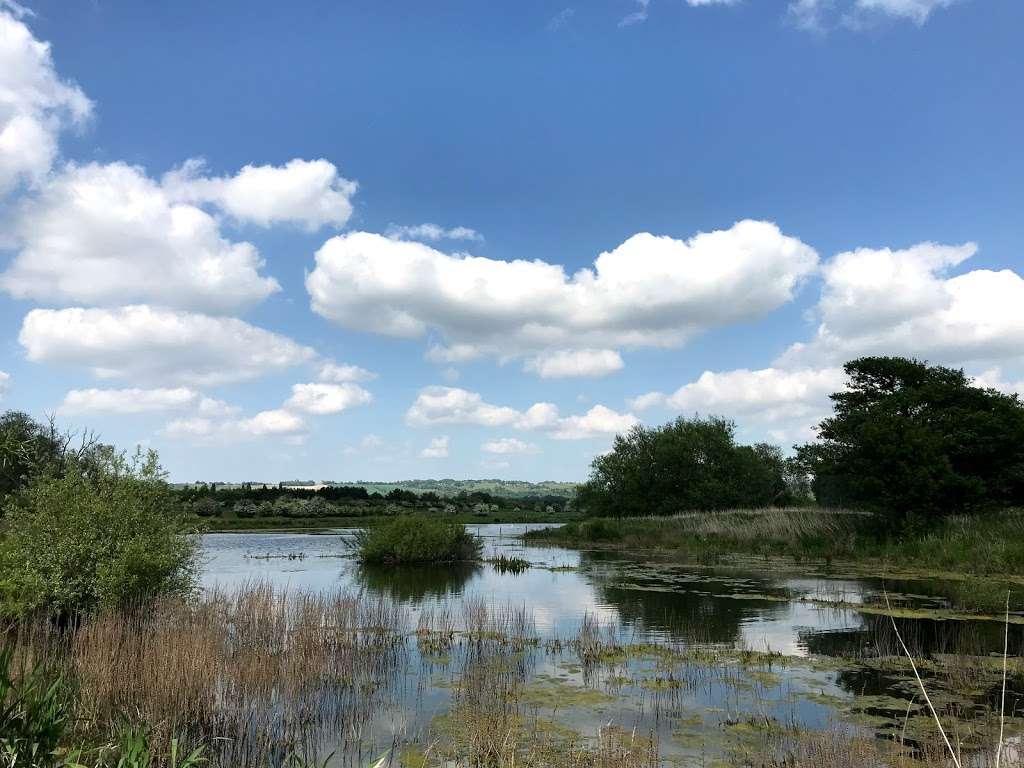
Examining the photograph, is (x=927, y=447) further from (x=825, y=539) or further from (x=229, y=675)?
(x=229, y=675)

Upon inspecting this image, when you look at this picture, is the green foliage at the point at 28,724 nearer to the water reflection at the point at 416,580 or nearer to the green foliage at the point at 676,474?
the water reflection at the point at 416,580

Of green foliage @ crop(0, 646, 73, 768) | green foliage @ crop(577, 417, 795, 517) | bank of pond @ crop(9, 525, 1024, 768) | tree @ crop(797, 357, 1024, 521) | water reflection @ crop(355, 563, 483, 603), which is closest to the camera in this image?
green foliage @ crop(0, 646, 73, 768)

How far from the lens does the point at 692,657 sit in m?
14.8

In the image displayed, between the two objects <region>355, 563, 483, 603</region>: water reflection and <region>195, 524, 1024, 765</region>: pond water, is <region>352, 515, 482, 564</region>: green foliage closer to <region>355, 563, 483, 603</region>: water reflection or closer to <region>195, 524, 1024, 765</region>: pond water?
<region>355, 563, 483, 603</region>: water reflection

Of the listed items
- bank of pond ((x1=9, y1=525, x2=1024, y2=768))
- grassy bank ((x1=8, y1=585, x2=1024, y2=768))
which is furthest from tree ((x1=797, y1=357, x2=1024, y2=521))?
grassy bank ((x1=8, y1=585, x2=1024, y2=768))

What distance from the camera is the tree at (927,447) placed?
120ft

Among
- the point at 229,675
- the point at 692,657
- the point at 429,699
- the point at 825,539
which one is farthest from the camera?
the point at 825,539

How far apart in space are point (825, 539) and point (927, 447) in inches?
283

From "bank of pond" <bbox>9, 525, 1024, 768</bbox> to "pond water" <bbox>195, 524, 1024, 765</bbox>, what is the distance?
7 cm

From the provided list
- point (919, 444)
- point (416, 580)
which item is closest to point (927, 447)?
point (919, 444)

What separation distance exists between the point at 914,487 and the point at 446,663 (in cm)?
3033

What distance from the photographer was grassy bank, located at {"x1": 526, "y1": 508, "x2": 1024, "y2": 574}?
30516 mm

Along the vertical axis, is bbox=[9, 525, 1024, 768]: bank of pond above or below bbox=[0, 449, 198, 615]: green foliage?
below

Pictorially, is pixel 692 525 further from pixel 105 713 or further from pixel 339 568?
pixel 105 713
